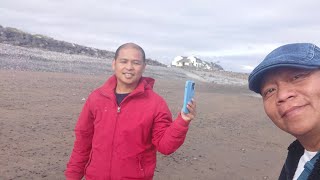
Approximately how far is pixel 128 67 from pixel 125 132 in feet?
2.15

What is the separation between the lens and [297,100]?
1989 mm

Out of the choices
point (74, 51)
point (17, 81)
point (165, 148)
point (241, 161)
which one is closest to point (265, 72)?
point (165, 148)

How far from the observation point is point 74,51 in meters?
32.9

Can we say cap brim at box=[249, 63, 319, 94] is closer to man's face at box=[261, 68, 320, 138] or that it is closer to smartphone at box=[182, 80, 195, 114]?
man's face at box=[261, 68, 320, 138]

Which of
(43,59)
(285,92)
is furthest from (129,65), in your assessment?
(43,59)

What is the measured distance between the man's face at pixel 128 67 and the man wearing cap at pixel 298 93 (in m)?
1.92

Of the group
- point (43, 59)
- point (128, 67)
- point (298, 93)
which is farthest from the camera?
point (43, 59)

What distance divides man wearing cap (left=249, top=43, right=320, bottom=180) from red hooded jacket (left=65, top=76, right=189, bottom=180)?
4.70 ft

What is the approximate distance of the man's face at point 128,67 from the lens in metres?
3.91

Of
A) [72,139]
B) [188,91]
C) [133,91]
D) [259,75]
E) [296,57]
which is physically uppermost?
[296,57]

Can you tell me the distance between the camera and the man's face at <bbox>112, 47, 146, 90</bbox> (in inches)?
154

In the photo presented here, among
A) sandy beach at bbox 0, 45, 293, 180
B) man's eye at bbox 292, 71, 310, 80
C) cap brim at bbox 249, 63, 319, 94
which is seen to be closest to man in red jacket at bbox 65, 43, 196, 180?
cap brim at bbox 249, 63, 319, 94

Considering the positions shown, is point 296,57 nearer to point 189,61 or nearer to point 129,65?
point 129,65

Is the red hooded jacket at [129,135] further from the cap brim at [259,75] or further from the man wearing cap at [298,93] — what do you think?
the man wearing cap at [298,93]
